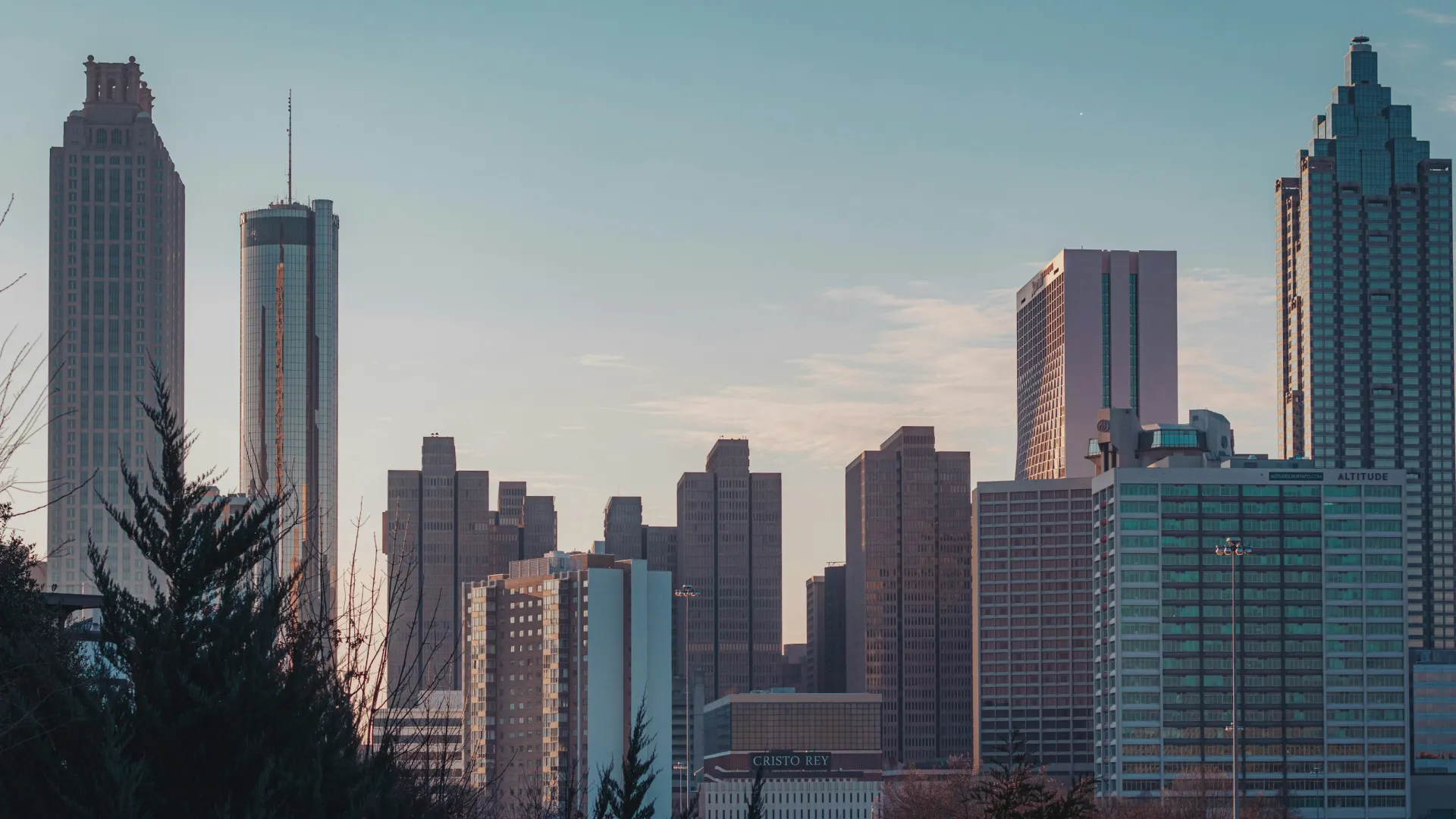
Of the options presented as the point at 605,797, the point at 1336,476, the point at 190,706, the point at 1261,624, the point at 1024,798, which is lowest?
the point at 1261,624

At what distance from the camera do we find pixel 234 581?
17312 millimetres

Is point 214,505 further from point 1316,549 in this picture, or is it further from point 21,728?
point 1316,549

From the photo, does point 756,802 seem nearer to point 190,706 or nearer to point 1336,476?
point 190,706

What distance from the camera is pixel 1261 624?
165 metres

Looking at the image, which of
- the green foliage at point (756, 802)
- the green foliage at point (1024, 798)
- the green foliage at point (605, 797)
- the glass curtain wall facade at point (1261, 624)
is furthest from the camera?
the glass curtain wall facade at point (1261, 624)

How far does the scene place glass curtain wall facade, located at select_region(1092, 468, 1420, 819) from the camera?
534ft

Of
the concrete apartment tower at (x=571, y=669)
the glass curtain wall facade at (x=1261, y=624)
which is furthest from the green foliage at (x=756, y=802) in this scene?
the concrete apartment tower at (x=571, y=669)

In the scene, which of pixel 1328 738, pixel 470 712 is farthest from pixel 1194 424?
pixel 470 712

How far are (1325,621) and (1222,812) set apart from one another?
48.9 metres

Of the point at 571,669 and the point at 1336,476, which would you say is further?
the point at 571,669

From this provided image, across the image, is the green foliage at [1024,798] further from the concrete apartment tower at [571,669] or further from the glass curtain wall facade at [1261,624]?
the concrete apartment tower at [571,669]

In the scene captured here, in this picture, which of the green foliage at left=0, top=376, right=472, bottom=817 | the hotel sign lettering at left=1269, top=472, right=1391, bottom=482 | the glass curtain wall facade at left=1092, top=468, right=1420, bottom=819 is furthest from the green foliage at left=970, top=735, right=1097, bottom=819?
the hotel sign lettering at left=1269, top=472, right=1391, bottom=482

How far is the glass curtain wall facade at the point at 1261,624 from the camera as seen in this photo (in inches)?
6407

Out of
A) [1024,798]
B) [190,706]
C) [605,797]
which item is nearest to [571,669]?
[1024,798]
